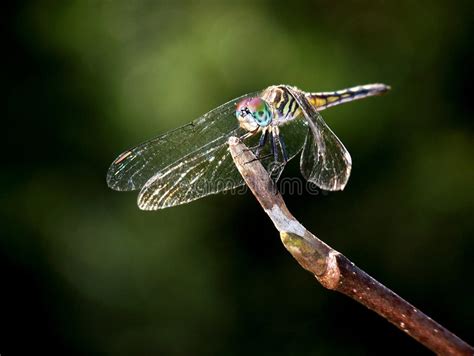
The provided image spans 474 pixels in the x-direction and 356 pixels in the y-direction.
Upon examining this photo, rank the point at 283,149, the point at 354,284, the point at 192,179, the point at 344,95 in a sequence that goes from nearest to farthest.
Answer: the point at 354,284
the point at 192,179
the point at 283,149
the point at 344,95

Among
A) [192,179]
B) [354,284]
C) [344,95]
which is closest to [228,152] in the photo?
[192,179]

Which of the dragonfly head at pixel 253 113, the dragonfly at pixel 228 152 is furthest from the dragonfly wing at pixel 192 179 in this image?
the dragonfly head at pixel 253 113

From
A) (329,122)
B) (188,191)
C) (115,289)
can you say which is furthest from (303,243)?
(115,289)

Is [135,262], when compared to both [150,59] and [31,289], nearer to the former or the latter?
[31,289]

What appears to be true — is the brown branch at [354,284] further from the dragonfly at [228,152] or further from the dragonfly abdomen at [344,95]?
the dragonfly abdomen at [344,95]

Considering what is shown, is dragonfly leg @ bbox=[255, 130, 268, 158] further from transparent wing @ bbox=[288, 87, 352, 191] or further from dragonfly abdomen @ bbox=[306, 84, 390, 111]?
dragonfly abdomen @ bbox=[306, 84, 390, 111]

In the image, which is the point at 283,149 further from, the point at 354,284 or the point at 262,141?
the point at 354,284
